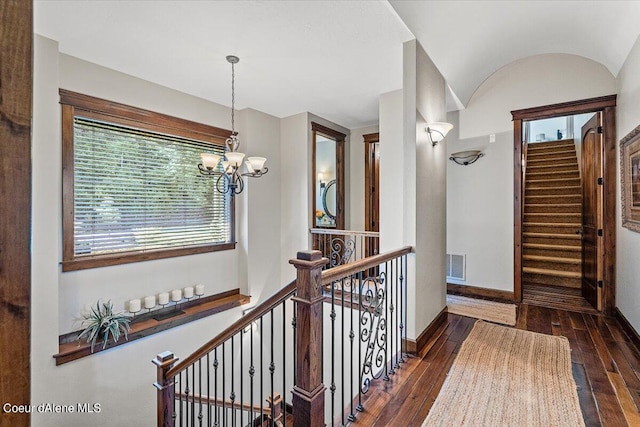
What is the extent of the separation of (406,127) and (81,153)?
3.19m

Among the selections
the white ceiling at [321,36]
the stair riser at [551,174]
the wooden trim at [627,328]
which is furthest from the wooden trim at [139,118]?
the stair riser at [551,174]

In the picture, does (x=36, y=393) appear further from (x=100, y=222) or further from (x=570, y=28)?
(x=570, y=28)

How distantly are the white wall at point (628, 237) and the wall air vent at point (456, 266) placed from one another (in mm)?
1571

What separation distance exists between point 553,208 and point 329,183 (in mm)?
4047

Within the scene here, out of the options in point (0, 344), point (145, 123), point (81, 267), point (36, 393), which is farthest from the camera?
point (145, 123)

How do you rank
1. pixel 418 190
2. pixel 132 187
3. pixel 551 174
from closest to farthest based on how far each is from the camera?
pixel 418 190
pixel 132 187
pixel 551 174

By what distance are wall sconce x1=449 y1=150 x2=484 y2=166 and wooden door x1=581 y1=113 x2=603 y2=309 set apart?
4.03 ft

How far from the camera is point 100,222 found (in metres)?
3.23

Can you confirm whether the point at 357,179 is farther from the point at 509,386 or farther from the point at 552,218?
the point at 509,386

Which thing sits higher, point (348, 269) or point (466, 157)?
point (466, 157)

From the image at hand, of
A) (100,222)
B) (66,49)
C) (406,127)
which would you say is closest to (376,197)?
→ (406,127)

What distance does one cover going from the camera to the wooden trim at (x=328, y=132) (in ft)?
15.8

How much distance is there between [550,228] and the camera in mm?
5277

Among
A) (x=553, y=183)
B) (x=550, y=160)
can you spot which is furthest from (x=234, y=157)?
(x=550, y=160)
